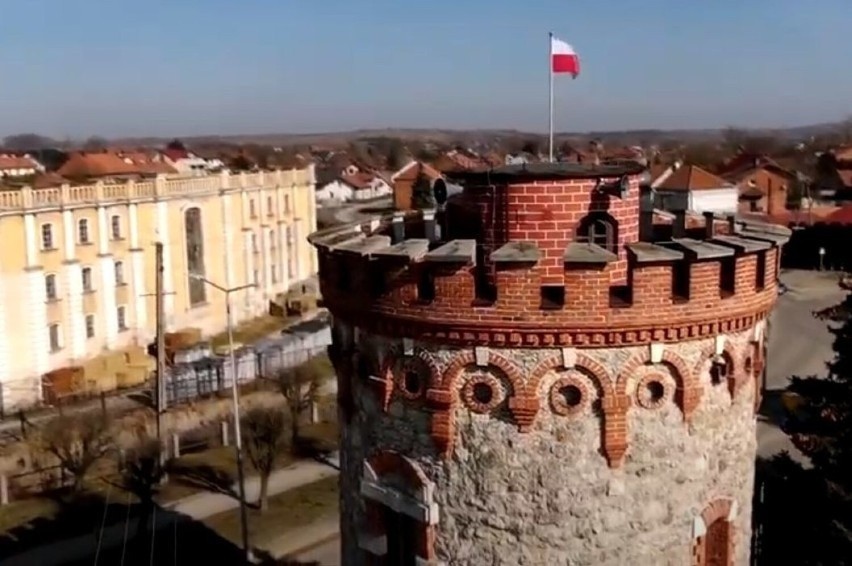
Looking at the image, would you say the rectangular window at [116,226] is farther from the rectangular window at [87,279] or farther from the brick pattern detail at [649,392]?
the brick pattern detail at [649,392]

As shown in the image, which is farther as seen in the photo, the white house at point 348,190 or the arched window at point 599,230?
the white house at point 348,190

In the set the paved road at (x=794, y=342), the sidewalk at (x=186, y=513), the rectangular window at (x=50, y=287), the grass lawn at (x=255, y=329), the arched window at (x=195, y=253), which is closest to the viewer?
the sidewalk at (x=186, y=513)

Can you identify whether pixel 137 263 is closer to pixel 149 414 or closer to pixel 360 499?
pixel 149 414

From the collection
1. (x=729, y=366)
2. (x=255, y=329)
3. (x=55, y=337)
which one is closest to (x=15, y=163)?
(x=255, y=329)

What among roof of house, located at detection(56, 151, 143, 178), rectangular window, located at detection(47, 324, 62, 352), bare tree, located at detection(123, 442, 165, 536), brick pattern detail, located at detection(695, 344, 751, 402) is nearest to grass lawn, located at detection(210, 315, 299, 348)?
rectangular window, located at detection(47, 324, 62, 352)

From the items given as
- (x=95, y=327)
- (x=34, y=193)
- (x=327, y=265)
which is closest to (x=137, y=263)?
(x=95, y=327)

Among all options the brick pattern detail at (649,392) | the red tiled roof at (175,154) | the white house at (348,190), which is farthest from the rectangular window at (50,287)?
the white house at (348,190)

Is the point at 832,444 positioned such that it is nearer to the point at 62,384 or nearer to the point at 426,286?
the point at 426,286
